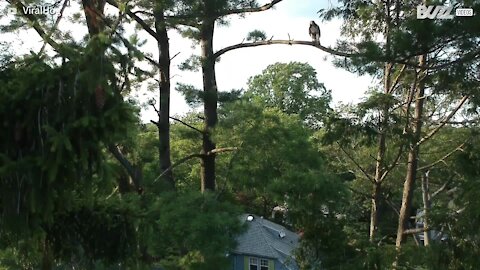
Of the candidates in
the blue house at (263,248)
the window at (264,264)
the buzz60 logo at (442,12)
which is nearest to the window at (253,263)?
the blue house at (263,248)

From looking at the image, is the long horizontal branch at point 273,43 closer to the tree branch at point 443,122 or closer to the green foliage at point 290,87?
the tree branch at point 443,122

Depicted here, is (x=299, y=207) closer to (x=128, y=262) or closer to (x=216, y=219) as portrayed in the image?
(x=216, y=219)

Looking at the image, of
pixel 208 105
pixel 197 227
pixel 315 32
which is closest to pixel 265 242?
pixel 208 105

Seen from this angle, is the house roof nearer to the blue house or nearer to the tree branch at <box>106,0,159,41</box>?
the blue house

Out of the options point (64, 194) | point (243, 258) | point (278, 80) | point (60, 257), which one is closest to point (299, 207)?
point (60, 257)

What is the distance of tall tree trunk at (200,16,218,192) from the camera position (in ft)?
30.6

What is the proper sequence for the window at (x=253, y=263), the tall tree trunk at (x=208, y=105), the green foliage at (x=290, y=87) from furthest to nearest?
1. the green foliage at (x=290, y=87)
2. the window at (x=253, y=263)
3. the tall tree trunk at (x=208, y=105)

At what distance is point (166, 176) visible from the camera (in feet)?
31.2

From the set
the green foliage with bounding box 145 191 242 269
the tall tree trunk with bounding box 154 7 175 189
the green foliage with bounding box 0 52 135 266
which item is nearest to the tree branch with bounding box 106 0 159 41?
the tall tree trunk with bounding box 154 7 175 189

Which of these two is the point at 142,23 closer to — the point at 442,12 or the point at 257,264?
the point at 442,12

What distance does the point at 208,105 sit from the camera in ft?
30.8

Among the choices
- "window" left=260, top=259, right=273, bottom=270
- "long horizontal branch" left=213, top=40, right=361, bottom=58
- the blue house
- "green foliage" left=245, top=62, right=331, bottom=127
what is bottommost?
"window" left=260, top=259, right=273, bottom=270

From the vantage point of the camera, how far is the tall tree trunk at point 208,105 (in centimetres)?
933

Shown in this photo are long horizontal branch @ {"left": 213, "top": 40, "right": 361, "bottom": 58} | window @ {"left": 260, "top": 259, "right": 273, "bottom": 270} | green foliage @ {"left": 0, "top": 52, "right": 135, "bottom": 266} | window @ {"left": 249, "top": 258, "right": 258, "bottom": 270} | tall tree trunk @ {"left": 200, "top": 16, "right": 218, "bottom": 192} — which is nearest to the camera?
green foliage @ {"left": 0, "top": 52, "right": 135, "bottom": 266}
